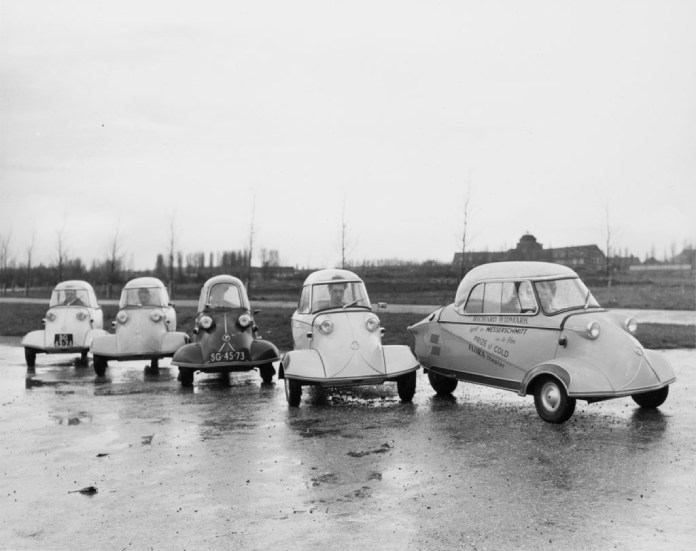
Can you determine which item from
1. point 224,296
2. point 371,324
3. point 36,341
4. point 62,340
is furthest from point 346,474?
point 36,341

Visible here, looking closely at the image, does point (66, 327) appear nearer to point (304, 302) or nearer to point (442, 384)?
point (304, 302)

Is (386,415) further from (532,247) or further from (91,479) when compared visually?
(532,247)

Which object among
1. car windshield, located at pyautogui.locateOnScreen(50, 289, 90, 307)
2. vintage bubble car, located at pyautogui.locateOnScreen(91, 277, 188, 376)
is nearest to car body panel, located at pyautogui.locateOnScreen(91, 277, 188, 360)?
vintage bubble car, located at pyautogui.locateOnScreen(91, 277, 188, 376)

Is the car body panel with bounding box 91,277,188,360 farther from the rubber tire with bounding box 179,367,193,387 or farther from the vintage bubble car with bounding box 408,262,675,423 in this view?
the vintage bubble car with bounding box 408,262,675,423

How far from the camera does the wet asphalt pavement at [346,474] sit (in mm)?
5367

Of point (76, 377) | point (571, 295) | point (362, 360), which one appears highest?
point (571, 295)

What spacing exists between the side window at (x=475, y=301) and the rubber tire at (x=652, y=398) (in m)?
2.68

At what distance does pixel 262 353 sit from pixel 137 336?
351 cm

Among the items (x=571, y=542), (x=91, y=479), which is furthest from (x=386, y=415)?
(x=571, y=542)

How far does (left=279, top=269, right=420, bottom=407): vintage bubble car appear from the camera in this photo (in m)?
10.8

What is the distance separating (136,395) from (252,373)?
374 cm

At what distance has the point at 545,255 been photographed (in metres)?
60.5

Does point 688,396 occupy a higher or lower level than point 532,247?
lower

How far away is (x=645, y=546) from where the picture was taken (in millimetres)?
5020
